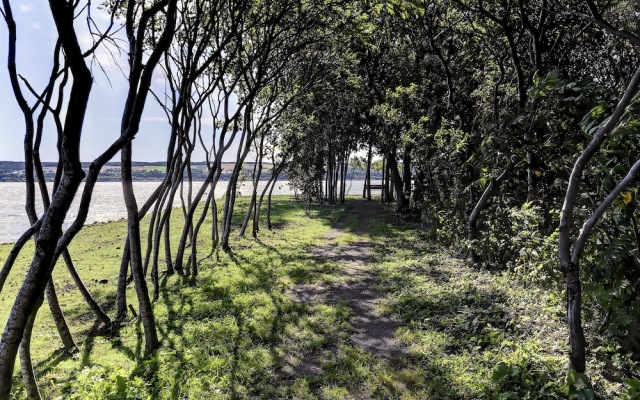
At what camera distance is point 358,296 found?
368 inches

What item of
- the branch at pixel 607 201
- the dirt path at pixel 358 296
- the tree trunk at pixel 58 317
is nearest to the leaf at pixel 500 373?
the branch at pixel 607 201

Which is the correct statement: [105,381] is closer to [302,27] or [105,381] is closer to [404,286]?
[404,286]

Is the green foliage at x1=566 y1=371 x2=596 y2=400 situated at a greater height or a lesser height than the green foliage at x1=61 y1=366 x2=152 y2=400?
greater

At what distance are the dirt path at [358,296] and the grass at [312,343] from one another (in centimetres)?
16

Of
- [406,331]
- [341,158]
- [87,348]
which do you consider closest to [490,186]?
[406,331]

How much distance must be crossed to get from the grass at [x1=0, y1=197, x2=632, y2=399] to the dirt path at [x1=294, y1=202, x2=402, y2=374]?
0.53ft

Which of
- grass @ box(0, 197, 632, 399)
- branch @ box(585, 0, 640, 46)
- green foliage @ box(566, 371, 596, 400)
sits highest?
branch @ box(585, 0, 640, 46)

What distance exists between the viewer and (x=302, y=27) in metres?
12.3

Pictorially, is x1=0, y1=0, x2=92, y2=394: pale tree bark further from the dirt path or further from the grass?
the dirt path

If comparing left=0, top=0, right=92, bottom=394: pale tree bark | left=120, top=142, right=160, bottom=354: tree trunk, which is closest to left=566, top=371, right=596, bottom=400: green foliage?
left=0, top=0, right=92, bottom=394: pale tree bark

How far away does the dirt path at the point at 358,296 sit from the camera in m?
6.45

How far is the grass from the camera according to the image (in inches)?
200

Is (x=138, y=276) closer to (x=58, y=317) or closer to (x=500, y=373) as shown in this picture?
(x=58, y=317)

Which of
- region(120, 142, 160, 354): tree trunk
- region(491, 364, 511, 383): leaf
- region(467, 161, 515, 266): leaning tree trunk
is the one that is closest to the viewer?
region(491, 364, 511, 383): leaf
